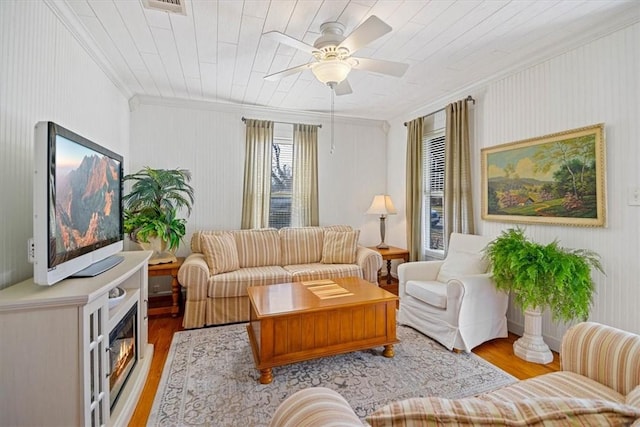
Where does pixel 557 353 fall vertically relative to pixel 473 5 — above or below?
below

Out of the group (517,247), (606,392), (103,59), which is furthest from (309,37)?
(606,392)

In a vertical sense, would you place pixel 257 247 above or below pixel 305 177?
below

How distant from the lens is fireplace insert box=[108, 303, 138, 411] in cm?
174

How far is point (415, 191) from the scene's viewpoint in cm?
419

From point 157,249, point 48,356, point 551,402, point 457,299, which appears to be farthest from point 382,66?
point 157,249

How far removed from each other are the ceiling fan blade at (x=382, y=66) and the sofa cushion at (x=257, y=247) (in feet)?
7.64

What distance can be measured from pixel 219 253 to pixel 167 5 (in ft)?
7.46

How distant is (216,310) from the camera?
3.16 meters

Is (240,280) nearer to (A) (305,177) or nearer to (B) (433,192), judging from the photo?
(A) (305,177)

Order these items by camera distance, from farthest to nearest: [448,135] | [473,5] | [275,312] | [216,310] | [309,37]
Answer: [448,135]
[216,310]
[309,37]
[275,312]
[473,5]

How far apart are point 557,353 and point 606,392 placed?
157cm

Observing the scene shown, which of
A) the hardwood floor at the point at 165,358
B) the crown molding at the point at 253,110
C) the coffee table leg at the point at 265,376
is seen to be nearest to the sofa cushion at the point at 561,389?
the hardwood floor at the point at 165,358

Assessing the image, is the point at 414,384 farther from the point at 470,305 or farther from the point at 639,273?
the point at 639,273

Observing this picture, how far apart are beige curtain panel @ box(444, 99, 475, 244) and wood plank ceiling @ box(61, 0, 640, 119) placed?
36cm
